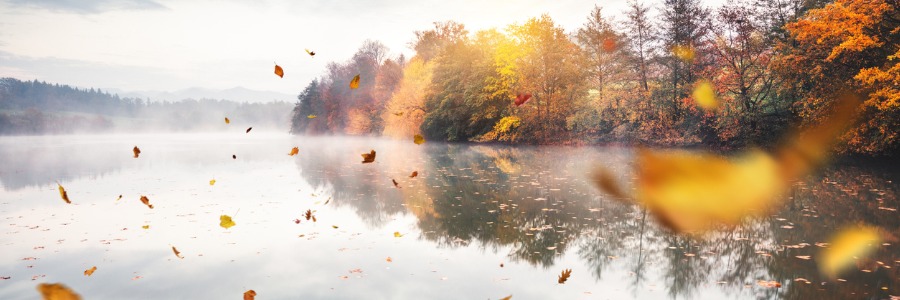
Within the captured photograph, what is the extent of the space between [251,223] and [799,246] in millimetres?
10855

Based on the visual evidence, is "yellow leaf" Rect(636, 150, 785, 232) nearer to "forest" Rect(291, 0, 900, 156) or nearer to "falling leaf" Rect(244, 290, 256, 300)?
"forest" Rect(291, 0, 900, 156)

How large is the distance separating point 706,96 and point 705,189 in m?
21.6

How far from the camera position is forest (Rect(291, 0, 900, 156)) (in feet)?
71.2

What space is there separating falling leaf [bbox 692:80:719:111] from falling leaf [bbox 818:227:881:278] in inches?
1048

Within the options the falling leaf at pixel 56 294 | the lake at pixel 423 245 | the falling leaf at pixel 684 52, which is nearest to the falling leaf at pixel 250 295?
the lake at pixel 423 245

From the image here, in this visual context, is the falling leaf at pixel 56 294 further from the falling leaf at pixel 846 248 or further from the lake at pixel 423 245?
the falling leaf at pixel 846 248

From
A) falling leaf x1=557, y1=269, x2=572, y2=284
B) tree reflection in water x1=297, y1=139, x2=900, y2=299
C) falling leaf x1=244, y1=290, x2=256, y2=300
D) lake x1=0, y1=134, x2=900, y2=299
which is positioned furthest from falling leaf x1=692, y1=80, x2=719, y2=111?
falling leaf x1=244, y1=290, x2=256, y2=300

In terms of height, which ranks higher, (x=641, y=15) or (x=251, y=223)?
(x=641, y=15)

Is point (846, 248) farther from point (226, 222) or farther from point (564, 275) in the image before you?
point (226, 222)

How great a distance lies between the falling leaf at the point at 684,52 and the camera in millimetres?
37250

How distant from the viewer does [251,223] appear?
462 inches

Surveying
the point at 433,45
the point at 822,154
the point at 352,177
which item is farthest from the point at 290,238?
the point at 433,45

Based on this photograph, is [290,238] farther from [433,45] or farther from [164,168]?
[433,45]

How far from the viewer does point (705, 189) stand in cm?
1594
